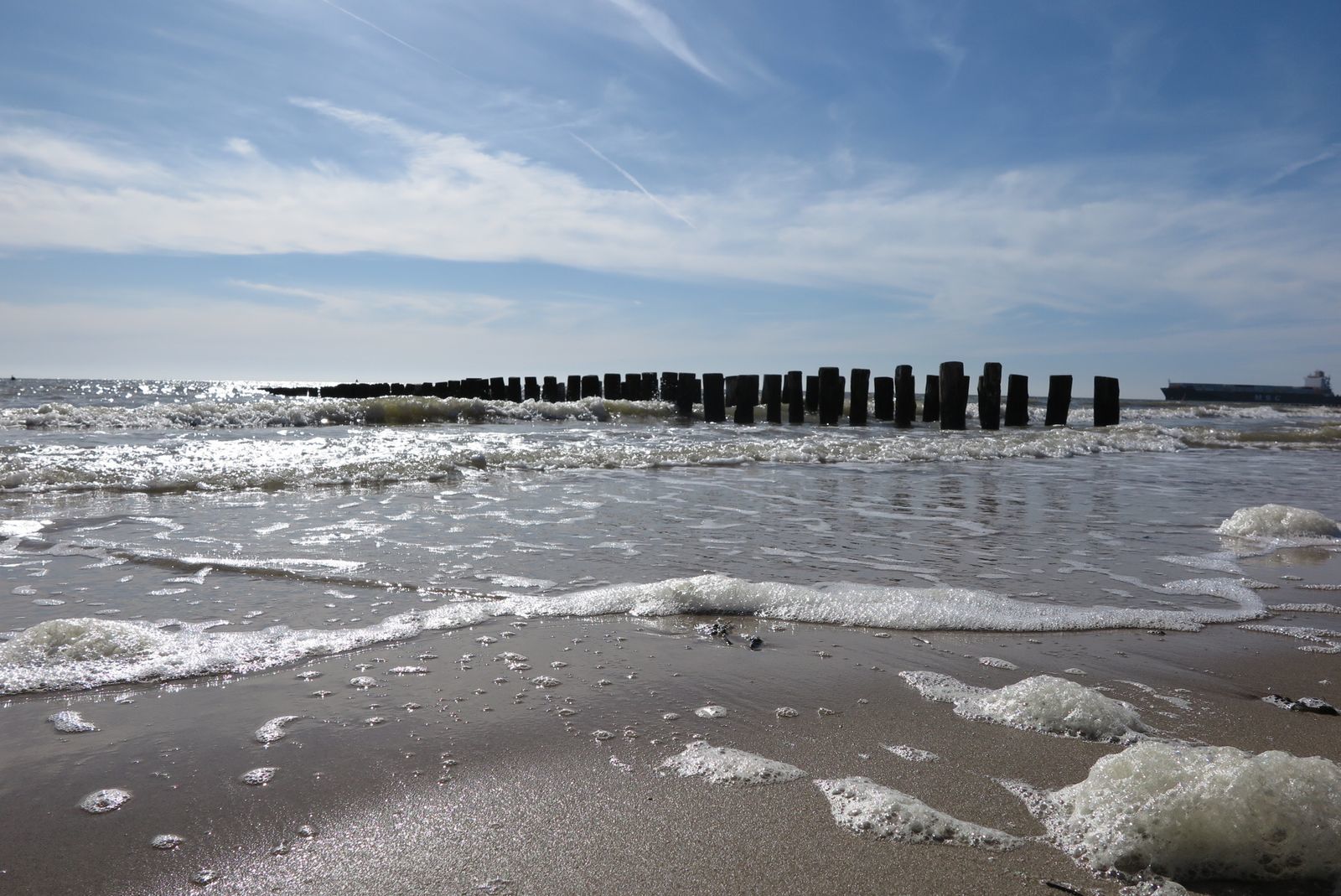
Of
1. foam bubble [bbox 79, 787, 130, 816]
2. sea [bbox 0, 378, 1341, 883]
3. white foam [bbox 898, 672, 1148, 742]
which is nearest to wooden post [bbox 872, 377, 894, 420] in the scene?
sea [bbox 0, 378, 1341, 883]

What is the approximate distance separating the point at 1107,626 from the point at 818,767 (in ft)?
6.57

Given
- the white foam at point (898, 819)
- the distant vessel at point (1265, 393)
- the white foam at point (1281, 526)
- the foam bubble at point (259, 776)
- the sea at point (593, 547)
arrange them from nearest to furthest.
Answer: the white foam at point (898, 819)
the foam bubble at point (259, 776)
the sea at point (593, 547)
the white foam at point (1281, 526)
the distant vessel at point (1265, 393)

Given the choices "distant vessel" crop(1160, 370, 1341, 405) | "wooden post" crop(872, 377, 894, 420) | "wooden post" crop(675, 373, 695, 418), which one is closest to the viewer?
"wooden post" crop(872, 377, 894, 420)

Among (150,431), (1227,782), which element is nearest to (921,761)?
(1227,782)

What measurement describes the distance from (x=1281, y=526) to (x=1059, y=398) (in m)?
14.5

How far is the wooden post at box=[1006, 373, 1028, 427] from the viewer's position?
19781mm

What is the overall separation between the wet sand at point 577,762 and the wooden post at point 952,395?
Answer: 53.2 feet

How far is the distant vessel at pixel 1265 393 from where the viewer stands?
5356cm

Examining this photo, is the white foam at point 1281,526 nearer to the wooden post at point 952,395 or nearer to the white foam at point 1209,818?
the white foam at point 1209,818

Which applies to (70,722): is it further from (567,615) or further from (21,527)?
(21,527)

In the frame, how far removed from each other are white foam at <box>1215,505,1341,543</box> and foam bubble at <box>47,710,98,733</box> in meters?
6.45

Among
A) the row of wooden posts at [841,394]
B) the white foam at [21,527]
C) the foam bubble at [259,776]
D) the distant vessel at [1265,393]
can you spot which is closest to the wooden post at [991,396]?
the row of wooden posts at [841,394]

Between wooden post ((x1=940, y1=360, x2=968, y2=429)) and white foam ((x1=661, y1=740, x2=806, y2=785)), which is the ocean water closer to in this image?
white foam ((x1=661, y1=740, x2=806, y2=785))

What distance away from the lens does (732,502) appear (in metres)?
7.11
